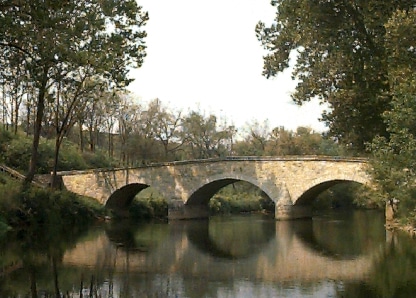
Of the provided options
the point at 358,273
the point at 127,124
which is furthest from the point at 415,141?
the point at 127,124

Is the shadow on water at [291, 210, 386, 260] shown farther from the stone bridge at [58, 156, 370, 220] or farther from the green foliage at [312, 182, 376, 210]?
the green foliage at [312, 182, 376, 210]

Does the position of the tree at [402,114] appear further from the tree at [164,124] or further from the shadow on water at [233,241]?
the tree at [164,124]

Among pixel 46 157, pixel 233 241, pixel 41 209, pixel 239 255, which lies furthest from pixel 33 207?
pixel 46 157

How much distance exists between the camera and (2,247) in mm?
16453

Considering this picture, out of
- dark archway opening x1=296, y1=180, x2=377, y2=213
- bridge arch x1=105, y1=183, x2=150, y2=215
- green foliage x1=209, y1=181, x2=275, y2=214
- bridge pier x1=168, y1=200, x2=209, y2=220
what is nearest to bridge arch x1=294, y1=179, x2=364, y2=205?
bridge pier x1=168, y1=200, x2=209, y2=220

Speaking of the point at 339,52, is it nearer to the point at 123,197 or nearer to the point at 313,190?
the point at 313,190

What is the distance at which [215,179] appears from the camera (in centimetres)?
3372

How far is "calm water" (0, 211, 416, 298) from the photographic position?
1034 centimetres

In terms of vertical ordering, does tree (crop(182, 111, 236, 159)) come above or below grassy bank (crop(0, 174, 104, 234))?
above

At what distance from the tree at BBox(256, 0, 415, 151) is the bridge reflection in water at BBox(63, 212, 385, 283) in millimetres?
5168

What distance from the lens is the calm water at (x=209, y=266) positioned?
33.9ft

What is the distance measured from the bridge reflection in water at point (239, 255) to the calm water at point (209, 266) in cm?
2

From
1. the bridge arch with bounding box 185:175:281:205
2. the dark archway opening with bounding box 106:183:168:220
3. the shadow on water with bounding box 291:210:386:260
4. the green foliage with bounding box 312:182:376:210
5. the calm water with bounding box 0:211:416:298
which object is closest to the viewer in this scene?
the calm water with bounding box 0:211:416:298

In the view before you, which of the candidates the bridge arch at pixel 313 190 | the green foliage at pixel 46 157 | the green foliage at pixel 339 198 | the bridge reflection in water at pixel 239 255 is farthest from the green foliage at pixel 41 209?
the green foliage at pixel 339 198
